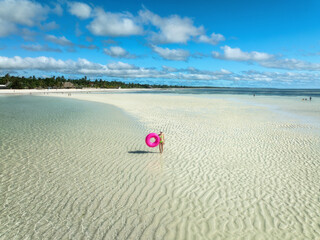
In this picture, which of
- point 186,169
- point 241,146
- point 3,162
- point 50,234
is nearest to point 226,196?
point 186,169

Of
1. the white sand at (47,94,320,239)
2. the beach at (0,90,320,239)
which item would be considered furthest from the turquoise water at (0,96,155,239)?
the white sand at (47,94,320,239)

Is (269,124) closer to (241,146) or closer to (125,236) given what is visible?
(241,146)

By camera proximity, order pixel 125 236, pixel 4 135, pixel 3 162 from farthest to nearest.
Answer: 1. pixel 4 135
2. pixel 3 162
3. pixel 125 236

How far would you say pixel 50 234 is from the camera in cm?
561

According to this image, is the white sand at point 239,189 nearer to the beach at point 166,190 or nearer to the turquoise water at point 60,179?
the beach at point 166,190

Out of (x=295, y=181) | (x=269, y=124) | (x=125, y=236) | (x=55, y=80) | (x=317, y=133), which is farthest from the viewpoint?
(x=55, y=80)

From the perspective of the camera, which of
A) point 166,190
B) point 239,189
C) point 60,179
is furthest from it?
point 60,179

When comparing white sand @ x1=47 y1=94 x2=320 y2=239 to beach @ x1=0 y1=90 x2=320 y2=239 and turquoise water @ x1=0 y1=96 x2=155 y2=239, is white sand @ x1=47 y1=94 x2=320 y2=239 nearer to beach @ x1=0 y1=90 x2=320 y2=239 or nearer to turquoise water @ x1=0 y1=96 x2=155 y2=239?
beach @ x1=0 y1=90 x2=320 y2=239

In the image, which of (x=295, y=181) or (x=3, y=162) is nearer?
(x=295, y=181)

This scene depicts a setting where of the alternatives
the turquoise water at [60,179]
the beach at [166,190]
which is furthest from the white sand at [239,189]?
the turquoise water at [60,179]

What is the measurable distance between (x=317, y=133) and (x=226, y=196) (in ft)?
46.8

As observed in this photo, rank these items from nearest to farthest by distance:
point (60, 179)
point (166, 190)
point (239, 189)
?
point (166, 190)
point (239, 189)
point (60, 179)

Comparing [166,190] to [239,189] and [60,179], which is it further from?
→ [60,179]

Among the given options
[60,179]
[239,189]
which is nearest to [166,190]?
[239,189]
